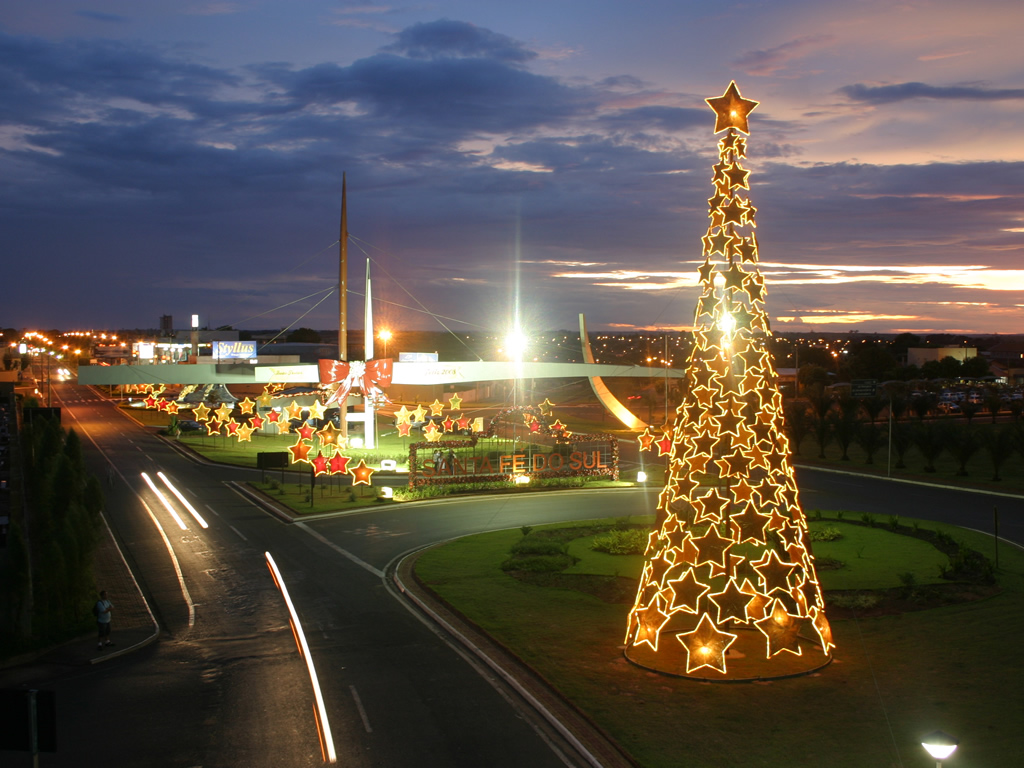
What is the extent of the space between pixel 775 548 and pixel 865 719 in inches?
133

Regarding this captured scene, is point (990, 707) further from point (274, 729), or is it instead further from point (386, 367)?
point (386, 367)

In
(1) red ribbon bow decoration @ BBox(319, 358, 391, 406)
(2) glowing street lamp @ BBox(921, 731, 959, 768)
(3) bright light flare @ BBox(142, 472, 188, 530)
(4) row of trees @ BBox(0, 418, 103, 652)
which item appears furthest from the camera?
(1) red ribbon bow decoration @ BBox(319, 358, 391, 406)

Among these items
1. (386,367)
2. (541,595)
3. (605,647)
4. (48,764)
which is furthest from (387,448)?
(48,764)

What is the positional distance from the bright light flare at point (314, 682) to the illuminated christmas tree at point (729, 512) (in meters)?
6.13

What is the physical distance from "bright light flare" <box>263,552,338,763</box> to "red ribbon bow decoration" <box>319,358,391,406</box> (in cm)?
2991

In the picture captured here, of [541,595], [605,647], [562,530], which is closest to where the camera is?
[605,647]

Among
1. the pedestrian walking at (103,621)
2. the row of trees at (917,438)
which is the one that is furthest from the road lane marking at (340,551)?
the row of trees at (917,438)

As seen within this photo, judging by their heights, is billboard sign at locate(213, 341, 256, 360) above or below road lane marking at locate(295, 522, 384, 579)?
above

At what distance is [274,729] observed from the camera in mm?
14156

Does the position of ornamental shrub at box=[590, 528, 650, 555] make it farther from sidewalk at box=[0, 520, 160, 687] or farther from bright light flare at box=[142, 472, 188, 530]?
bright light flare at box=[142, 472, 188, 530]

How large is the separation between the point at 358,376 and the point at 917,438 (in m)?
33.0

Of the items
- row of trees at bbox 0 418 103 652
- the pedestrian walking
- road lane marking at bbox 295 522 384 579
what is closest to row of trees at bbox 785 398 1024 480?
road lane marking at bbox 295 522 384 579

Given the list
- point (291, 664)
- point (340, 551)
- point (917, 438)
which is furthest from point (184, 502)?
point (917, 438)

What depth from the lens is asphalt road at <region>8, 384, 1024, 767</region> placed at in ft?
44.3
